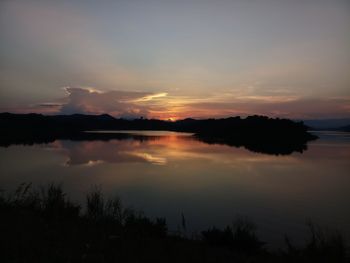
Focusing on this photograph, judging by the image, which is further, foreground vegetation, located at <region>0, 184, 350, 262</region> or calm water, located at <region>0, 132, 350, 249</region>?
calm water, located at <region>0, 132, 350, 249</region>

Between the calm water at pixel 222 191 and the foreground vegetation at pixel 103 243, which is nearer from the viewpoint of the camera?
the foreground vegetation at pixel 103 243

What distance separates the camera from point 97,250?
5469mm

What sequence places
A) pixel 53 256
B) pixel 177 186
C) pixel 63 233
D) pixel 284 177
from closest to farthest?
pixel 53 256 → pixel 63 233 → pixel 177 186 → pixel 284 177

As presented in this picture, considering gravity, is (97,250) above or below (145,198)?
above

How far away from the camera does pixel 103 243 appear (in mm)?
5867

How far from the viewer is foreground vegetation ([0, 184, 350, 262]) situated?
5068 mm

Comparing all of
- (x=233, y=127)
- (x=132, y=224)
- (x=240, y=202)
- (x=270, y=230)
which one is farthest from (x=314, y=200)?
(x=233, y=127)

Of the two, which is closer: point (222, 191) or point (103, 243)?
point (103, 243)

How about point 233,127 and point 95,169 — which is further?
point 233,127

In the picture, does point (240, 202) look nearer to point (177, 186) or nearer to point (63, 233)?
point (177, 186)

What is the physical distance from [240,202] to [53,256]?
37.3 ft

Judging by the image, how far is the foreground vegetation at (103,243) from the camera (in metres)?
5.07

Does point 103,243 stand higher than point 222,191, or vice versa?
point 103,243

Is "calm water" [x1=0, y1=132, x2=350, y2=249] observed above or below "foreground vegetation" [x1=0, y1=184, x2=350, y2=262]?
below
